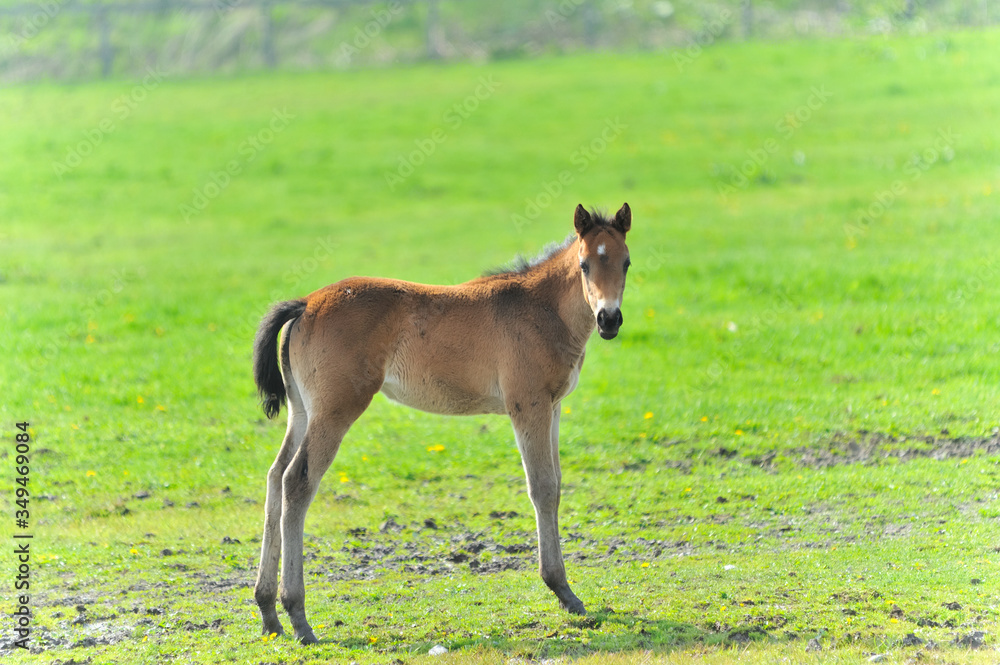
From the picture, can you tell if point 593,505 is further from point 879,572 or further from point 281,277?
point 281,277

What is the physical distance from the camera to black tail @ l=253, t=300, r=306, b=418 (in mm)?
7305

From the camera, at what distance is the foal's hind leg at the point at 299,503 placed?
7000 mm

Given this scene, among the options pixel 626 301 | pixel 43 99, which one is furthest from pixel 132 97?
pixel 626 301

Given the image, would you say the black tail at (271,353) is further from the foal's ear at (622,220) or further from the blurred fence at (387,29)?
the blurred fence at (387,29)

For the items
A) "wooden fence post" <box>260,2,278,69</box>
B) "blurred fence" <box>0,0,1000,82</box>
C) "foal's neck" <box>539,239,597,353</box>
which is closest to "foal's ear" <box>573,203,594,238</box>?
"foal's neck" <box>539,239,597,353</box>

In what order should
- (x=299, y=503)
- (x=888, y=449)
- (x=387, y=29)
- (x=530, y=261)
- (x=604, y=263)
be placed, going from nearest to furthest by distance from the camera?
(x=604, y=263), (x=299, y=503), (x=530, y=261), (x=888, y=449), (x=387, y=29)

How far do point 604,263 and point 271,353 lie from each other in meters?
2.54

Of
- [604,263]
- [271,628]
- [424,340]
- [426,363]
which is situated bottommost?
[271,628]

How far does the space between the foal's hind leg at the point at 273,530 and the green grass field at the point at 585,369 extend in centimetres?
25

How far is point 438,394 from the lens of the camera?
7535 millimetres

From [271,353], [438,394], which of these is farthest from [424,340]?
[271,353]

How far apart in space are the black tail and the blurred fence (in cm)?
2657

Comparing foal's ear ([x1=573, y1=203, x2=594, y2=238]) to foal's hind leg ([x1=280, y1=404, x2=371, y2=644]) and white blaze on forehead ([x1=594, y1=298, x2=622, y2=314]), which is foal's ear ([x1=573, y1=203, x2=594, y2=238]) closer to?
white blaze on forehead ([x1=594, y1=298, x2=622, y2=314])

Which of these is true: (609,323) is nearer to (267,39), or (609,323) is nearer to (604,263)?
(604,263)
